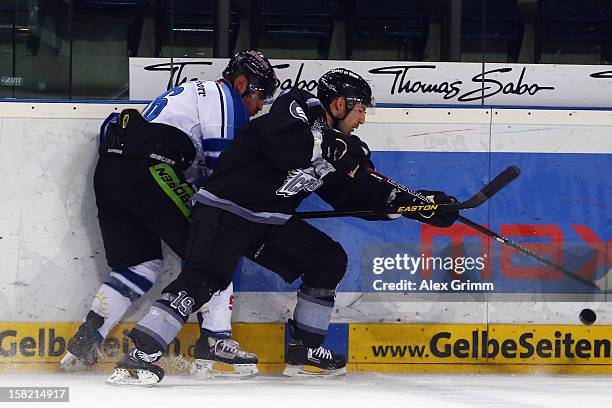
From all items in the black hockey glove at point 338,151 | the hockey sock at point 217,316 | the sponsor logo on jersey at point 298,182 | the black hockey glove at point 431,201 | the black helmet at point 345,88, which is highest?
the black helmet at point 345,88

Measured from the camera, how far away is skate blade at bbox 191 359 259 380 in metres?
4.05

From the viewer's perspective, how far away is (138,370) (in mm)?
3658

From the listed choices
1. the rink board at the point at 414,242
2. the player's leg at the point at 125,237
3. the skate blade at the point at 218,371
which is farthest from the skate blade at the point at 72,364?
the skate blade at the point at 218,371

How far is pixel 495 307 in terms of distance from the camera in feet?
14.3

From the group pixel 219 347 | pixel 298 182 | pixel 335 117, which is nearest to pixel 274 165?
pixel 298 182

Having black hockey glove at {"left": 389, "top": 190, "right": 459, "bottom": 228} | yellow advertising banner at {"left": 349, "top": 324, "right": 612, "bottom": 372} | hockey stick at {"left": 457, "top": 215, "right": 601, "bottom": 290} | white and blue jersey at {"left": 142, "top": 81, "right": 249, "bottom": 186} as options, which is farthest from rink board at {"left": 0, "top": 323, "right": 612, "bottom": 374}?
white and blue jersey at {"left": 142, "top": 81, "right": 249, "bottom": 186}

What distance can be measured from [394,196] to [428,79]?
0.54 metres

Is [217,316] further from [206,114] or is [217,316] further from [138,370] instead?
[206,114]

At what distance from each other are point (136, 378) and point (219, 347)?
18.7 inches

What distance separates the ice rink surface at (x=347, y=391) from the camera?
3391 millimetres

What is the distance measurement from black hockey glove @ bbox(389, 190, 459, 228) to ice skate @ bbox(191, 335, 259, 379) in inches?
30.3

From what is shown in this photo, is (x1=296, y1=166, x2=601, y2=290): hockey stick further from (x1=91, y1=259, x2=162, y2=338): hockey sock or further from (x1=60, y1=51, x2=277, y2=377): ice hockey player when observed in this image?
(x1=91, y1=259, x2=162, y2=338): hockey sock

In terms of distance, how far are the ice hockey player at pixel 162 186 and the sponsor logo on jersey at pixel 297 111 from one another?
12.1 inches

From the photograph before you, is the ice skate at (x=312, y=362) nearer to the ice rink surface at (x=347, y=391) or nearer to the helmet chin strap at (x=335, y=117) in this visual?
the ice rink surface at (x=347, y=391)
